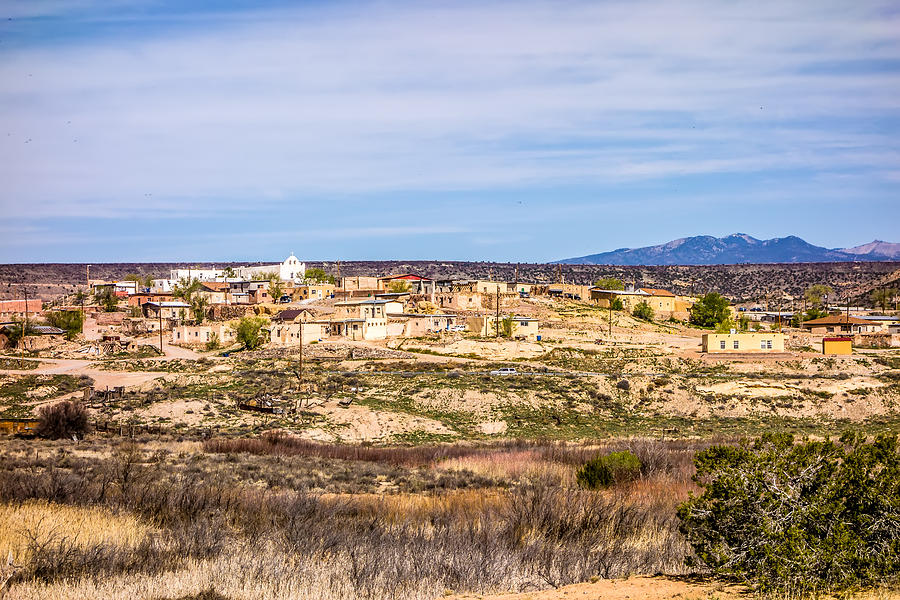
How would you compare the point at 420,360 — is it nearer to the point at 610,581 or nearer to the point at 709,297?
the point at 709,297

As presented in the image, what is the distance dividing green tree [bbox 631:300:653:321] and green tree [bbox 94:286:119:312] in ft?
179

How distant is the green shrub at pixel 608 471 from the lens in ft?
71.3

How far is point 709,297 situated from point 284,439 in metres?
66.5

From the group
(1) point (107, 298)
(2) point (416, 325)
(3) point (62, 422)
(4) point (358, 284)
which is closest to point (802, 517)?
(3) point (62, 422)

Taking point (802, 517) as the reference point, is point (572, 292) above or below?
above

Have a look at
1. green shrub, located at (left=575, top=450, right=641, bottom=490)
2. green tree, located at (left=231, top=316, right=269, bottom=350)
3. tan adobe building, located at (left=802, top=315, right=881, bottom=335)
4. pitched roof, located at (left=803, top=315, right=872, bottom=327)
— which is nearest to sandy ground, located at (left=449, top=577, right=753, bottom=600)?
green shrub, located at (left=575, top=450, right=641, bottom=490)

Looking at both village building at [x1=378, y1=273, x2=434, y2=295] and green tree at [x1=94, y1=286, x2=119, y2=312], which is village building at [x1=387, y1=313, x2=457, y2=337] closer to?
village building at [x1=378, y1=273, x2=434, y2=295]

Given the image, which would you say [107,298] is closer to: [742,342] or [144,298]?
[144,298]

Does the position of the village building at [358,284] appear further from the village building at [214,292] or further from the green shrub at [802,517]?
the green shrub at [802,517]

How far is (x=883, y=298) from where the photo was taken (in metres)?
116

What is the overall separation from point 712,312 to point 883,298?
3788cm

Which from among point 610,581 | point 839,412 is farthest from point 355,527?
point 839,412

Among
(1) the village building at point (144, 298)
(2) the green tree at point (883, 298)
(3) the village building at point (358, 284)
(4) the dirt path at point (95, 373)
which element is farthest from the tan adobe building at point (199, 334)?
(2) the green tree at point (883, 298)

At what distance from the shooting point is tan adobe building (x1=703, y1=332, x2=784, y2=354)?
214ft
